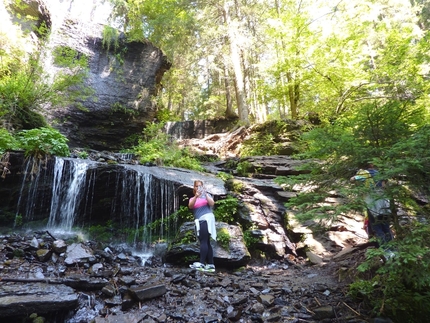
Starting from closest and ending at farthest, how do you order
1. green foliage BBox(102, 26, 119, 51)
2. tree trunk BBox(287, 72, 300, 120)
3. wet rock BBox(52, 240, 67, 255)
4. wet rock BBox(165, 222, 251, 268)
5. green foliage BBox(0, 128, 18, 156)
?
wet rock BBox(52, 240, 67, 255)
wet rock BBox(165, 222, 251, 268)
green foliage BBox(0, 128, 18, 156)
tree trunk BBox(287, 72, 300, 120)
green foliage BBox(102, 26, 119, 51)

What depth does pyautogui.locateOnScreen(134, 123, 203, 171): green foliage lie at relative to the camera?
11.1 meters

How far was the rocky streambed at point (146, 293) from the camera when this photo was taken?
3189mm

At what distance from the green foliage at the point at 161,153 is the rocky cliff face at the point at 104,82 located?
49.7 inches

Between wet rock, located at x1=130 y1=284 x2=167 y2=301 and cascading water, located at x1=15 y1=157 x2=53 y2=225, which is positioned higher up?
cascading water, located at x1=15 y1=157 x2=53 y2=225

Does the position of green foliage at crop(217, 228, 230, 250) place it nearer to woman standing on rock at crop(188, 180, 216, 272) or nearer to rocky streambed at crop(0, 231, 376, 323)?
woman standing on rock at crop(188, 180, 216, 272)

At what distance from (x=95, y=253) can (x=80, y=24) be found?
1475 cm

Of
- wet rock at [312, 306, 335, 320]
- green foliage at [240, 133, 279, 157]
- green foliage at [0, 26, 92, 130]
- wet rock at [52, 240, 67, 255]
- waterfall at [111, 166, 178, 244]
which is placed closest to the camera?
wet rock at [312, 306, 335, 320]

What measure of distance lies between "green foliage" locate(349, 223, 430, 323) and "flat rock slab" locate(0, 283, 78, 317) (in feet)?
11.5

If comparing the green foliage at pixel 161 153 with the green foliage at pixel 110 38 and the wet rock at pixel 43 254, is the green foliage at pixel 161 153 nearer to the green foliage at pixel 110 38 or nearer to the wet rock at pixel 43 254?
the green foliage at pixel 110 38

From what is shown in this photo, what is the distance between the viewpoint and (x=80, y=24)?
15.1 metres

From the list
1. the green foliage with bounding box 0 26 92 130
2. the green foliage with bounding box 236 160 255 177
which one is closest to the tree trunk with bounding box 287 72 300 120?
the green foliage with bounding box 236 160 255 177

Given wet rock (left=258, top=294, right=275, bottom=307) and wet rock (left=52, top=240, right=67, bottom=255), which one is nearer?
wet rock (left=258, top=294, right=275, bottom=307)

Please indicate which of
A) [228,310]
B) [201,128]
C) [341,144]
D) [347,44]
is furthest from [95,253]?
[201,128]

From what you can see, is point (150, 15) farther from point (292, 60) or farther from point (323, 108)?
point (323, 108)
